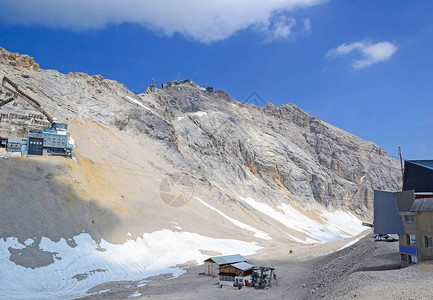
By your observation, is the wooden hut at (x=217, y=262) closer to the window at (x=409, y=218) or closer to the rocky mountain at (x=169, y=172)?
the rocky mountain at (x=169, y=172)

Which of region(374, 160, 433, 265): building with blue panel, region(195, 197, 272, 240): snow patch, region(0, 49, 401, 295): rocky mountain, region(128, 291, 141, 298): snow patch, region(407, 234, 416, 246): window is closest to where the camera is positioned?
region(374, 160, 433, 265): building with blue panel

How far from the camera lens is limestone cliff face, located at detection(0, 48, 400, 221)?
65.2m

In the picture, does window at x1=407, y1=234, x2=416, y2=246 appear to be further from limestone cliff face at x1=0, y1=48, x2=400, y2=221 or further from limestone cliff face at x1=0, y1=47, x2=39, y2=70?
limestone cliff face at x1=0, y1=47, x2=39, y2=70

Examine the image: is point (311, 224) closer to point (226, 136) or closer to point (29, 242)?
point (226, 136)

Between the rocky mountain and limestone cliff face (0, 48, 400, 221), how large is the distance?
332 mm

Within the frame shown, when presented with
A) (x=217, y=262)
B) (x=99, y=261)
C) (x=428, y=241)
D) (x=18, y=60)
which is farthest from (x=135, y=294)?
(x=18, y=60)

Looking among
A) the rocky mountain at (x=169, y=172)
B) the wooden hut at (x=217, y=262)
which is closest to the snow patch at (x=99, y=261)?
the rocky mountain at (x=169, y=172)

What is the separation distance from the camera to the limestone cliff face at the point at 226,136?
65188 millimetres

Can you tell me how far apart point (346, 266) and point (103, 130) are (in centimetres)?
4900

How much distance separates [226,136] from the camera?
95.9 metres

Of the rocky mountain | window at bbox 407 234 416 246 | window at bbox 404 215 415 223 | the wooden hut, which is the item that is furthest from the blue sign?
the rocky mountain

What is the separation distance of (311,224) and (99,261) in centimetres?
5969

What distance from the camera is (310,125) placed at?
13688cm

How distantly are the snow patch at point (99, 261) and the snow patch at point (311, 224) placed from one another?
96.6ft
